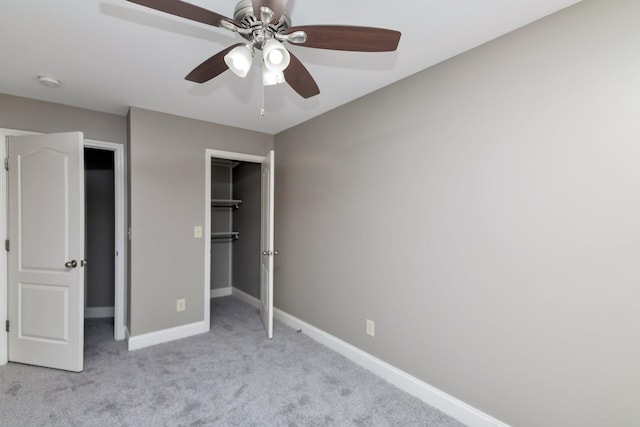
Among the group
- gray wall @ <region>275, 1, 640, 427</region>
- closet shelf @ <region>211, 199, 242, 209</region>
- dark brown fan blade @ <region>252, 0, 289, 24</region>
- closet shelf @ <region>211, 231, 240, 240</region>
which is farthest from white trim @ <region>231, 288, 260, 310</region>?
dark brown fan blade @ <region>252, 0, 289, 24</region>

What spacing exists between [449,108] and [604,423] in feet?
6.19

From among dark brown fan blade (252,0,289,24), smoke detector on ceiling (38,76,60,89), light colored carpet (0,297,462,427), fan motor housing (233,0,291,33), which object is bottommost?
light colored carpet (0,297,462,427)

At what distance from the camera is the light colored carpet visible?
1969 millimetres

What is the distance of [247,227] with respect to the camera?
4656 millimetres

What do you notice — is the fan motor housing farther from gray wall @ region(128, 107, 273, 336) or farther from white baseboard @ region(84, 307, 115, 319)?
white baseboard @ region(84, 307, 115, 319)

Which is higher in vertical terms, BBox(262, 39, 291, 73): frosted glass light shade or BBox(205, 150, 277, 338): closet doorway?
BBox(262, 39, 291, 73): frosted glass light shade

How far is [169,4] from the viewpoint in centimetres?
107

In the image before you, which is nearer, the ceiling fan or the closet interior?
the ceiling fan

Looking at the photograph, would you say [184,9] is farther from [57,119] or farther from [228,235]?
[228,235]

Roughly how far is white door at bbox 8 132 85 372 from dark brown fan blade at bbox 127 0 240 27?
2.10 metres

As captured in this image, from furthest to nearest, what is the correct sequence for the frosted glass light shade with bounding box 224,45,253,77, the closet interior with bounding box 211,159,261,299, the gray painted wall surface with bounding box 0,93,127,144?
the closet interior with bounding box 211,159,261,299, the gray painted wall surface with bounding box 0,93,127,144, the frosted glass light shade with bounding box 224,45,253,77

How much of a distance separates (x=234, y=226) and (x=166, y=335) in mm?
2170

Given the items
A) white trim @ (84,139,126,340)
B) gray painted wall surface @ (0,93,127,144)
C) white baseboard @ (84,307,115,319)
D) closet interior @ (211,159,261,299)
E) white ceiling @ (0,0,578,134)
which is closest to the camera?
white ceiling @ (0,0,578,134)

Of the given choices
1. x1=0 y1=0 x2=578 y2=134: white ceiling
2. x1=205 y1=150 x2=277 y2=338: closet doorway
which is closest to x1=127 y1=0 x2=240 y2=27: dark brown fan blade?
x1=0 y1=0 x2=578 y2=134: white ceiling
